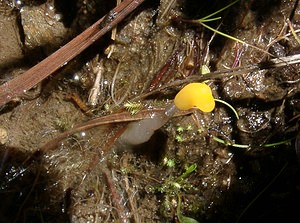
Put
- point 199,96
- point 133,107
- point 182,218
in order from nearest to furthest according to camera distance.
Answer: point 199,96 → point 182,218 → point 133,107

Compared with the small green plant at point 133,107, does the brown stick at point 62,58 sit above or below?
above

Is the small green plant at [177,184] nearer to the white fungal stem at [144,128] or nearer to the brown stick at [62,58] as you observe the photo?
the white fungal stem at [144,128]

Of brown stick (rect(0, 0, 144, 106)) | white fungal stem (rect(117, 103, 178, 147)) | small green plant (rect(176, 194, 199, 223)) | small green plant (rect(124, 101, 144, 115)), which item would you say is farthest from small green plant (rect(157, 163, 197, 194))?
brown stick (rect(0, 0, 144, 106))

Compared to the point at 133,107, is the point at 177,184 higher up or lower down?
lower down

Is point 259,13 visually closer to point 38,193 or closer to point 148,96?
point 148,96

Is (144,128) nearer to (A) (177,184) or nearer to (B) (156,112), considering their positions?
(B) (156,112)

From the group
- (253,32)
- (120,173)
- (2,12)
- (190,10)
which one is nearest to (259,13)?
(253,32)

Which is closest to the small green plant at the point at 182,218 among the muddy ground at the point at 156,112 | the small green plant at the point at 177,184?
the muddy ground at the point at 156,112

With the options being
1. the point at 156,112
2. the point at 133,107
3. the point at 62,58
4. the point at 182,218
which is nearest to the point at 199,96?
the point at 156,112
